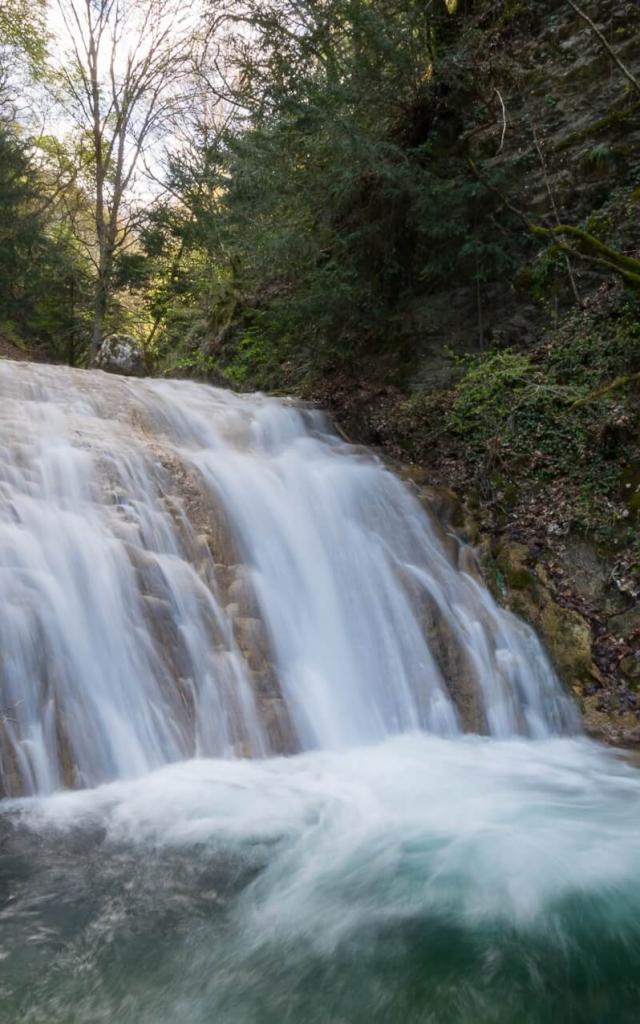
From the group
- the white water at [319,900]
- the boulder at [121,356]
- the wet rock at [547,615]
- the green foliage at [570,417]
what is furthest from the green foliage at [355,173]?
the boulder at [121,356]

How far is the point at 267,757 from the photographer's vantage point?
15.8 feet

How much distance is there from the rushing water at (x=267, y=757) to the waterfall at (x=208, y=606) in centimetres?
2

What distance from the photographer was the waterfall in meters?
4.49

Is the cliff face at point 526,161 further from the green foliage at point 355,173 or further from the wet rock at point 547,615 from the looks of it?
the wet rock at point 547,615

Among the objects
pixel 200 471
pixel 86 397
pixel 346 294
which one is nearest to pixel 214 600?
pixel 200 471

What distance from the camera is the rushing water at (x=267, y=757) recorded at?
2.62m

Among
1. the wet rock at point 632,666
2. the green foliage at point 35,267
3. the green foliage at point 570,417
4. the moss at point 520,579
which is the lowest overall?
the wet rock at point 632,666

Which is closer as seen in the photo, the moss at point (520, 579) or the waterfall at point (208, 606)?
the waterfall at point (208, 606)

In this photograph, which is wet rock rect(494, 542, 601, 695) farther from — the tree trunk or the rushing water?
the tree trunk

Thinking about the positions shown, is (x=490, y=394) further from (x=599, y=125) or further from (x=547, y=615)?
(x=599, y=125)

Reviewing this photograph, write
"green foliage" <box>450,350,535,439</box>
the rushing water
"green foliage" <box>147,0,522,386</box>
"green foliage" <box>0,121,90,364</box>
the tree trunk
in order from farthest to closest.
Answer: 1. the tree trunk
2. "green foliage" <box>0,121,90,364</box>
3. "green foliage" <box>147,0,522,386</box>
4. "green foliage" <box>450,350,535,439</box>
5. the rushing water

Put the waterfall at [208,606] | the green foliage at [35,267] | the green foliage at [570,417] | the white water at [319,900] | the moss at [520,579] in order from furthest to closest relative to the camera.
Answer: the green foliage at [35,267] < the green foliage at [570,417] < the moss at [520,579] < the waterfall at [208,606] < the white water at [319,900]

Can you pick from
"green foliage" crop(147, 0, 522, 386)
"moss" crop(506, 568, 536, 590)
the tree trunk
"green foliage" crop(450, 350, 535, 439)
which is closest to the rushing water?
"moss" crop(506, 568, 536, 590)

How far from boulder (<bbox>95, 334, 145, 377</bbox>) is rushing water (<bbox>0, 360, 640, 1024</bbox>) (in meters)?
10.6
